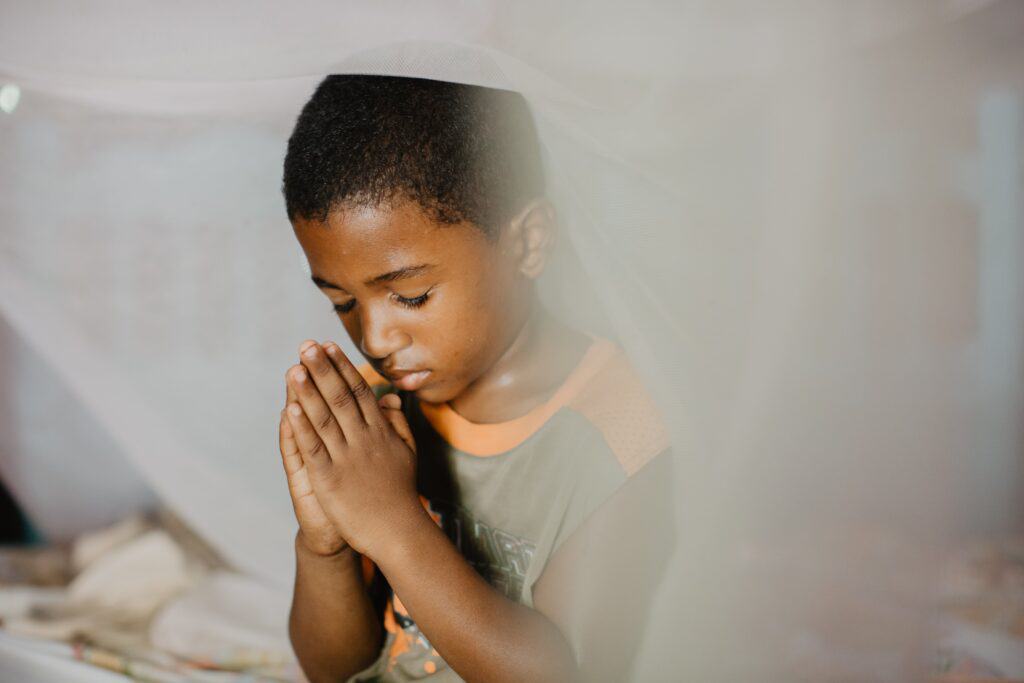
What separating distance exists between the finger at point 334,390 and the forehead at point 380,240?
0.25 ft

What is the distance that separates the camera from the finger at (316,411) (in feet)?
2.38

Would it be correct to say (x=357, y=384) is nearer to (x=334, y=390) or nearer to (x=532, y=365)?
(x=334, y=390)

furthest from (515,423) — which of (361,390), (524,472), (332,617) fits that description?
(332,617)

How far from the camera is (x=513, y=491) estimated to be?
0.88 meters

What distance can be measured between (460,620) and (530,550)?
14 cm

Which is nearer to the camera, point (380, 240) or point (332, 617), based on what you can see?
point (380, 240)

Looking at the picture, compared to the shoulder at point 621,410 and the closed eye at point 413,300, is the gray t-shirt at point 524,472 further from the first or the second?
the closed eye at point 413,300

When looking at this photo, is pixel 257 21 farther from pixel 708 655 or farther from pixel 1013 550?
pixel 1013 550

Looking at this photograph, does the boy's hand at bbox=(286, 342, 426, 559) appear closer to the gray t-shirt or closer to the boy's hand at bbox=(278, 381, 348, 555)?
the boy's hand at bbox=(278, 381, 348, 555)

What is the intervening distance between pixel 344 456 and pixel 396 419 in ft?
0.30

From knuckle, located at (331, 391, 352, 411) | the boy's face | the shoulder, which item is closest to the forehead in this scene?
the boy's face

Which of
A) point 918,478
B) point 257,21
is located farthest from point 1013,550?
point 257,21

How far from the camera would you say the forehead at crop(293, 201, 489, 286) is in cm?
71

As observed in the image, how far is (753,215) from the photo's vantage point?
740mm
